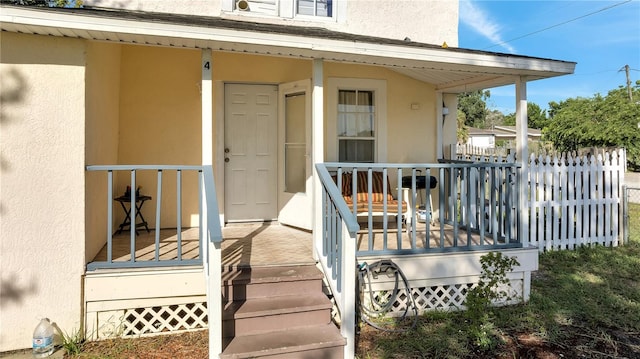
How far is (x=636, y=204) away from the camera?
39.1ft

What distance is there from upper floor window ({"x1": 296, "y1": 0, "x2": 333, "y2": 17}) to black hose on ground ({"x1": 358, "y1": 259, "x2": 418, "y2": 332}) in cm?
402

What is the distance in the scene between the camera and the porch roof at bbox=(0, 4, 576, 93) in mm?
3301

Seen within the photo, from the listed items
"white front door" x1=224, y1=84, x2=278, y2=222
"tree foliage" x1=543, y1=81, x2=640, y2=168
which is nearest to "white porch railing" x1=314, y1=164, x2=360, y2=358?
"white front door" x1=224, y1=84, x2=278, y2=222

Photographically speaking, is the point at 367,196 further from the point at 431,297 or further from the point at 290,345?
the point at 290,345

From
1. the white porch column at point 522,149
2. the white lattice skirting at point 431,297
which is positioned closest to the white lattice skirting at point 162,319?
the white lattice skirting at point 431,297

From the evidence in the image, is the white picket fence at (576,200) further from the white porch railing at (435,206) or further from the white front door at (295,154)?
the white front door at (295,154)

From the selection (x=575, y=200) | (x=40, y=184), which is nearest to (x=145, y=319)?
(x=40, y=184)

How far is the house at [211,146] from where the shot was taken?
11.4 ft

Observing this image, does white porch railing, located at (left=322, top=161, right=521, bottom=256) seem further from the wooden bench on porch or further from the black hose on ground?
the black hose on ground

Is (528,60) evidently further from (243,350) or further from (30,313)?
(30,313)

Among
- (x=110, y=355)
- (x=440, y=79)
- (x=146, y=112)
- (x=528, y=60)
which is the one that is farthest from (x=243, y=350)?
(x=440, y=79)

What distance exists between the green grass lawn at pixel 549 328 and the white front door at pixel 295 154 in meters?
2.06

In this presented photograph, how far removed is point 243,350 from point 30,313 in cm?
190

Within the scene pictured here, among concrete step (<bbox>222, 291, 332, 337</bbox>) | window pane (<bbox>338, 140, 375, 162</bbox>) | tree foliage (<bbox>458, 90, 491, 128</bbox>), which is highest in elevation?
tree foliage (<bbox>458, 90, 491, 128</bbox>)
